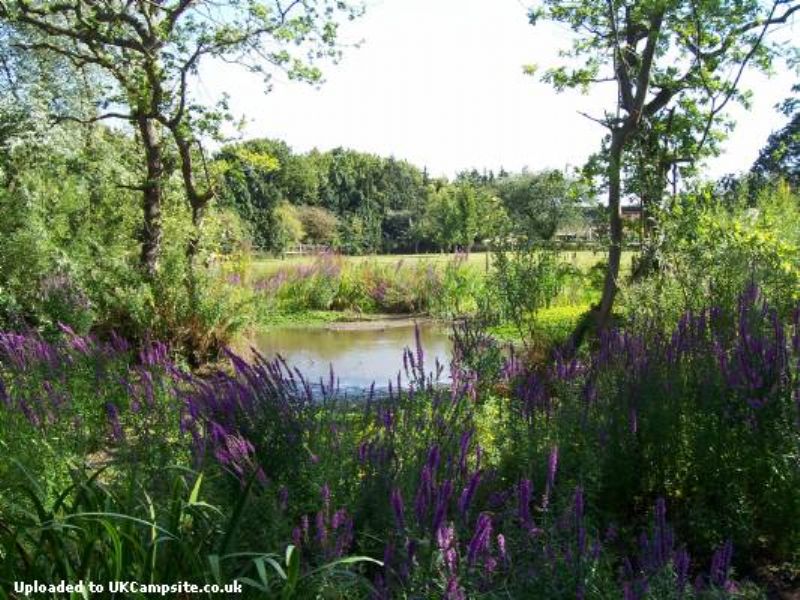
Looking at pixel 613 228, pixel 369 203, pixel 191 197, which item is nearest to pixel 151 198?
pixel 191 197

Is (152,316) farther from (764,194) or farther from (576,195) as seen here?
(764,194)

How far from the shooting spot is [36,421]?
381 cm

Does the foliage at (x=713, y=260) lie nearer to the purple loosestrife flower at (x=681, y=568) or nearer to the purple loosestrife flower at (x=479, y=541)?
the purple loosestrife flower at (x=681, y=568)

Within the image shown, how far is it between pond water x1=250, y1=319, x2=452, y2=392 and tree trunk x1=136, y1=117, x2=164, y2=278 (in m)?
2.15

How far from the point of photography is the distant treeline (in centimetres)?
4843

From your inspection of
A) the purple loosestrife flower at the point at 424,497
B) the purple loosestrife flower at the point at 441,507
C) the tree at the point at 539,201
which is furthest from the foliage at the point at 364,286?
the purple loosestrife flower at the point at 441,507

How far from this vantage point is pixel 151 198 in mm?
9703

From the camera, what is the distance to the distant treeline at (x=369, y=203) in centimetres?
4843

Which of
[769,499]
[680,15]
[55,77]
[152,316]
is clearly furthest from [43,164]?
[769,499]

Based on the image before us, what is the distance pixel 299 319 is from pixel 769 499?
14.1 meters

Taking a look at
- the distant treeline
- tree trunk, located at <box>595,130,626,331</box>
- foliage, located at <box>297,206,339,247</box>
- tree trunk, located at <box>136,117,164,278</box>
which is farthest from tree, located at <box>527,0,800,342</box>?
foliage, located at <box>297,206,339,247</box>

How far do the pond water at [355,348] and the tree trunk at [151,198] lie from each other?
2153 millimetres

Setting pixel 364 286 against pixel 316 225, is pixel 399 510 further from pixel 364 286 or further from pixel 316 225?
pixel 316 225

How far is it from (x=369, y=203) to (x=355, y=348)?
2212 inches
